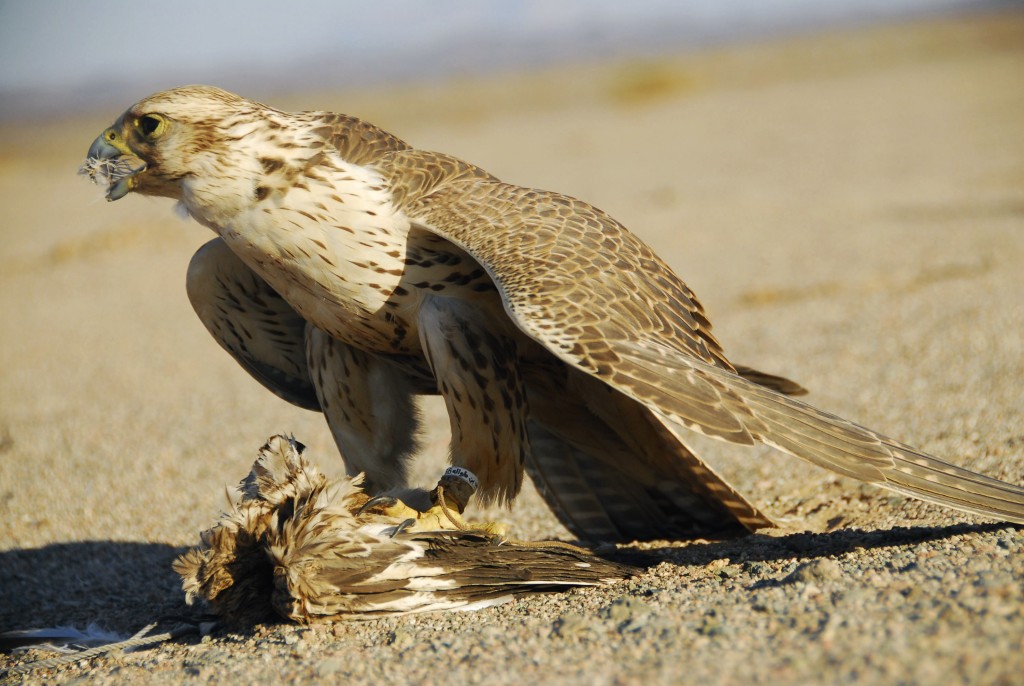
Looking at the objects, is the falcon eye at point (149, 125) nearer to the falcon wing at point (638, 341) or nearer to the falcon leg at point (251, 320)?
the falcon leg at point (251, 320)

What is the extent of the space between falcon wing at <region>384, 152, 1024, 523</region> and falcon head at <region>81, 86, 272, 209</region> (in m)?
0.57

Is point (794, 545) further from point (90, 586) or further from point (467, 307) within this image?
point (90, 586)

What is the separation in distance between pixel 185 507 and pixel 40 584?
75cm

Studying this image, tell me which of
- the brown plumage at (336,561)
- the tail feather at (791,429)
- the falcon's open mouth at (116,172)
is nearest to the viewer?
the tail feather at (791,429)

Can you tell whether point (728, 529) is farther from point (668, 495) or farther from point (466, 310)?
point (466, 310)

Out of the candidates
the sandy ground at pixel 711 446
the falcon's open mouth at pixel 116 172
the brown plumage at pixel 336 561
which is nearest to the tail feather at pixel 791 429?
the sandy ground at pixel 711 446

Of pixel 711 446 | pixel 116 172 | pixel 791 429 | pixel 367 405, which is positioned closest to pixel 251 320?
pixel 367 405

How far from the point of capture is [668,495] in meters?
3.72

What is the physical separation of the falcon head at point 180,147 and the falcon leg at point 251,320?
398 millimetres

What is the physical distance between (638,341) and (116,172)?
1765mm

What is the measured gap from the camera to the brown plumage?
292 cm

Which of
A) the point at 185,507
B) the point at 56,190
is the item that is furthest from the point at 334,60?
the point at 185,507

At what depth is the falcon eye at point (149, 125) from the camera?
3.21 m

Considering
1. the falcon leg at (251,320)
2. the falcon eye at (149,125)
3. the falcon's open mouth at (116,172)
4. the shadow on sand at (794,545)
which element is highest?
the falcon eye at (149,125)
